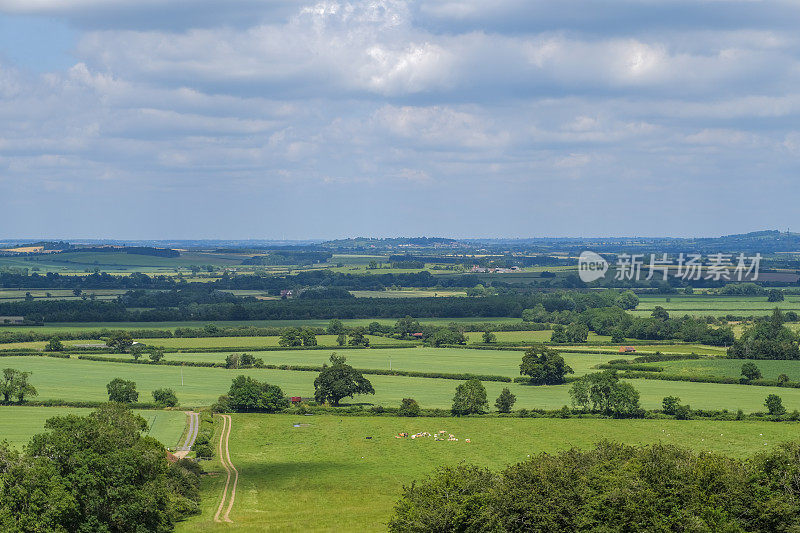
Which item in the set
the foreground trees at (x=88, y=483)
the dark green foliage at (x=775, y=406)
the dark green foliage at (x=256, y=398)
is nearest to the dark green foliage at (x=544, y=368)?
the dark green foliage at (x=775, y=406)

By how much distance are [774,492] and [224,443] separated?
4676 cm

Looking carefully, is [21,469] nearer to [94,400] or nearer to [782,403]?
[94,400]

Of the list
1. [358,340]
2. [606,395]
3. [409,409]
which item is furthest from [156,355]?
[606,395]

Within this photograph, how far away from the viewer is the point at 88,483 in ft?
173

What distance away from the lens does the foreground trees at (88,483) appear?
49.2 meters

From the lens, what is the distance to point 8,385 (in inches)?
3802

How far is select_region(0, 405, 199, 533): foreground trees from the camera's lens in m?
49.2

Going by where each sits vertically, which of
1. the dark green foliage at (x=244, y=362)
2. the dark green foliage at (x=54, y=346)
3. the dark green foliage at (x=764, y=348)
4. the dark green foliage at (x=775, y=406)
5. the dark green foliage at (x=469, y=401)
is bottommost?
the dark green foliage at (x=54, y=346)

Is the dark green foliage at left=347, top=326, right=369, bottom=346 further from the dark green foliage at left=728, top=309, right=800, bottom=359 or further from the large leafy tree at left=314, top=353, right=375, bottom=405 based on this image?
the dark green foliage at left=728, top=309, right=800, bottom=359

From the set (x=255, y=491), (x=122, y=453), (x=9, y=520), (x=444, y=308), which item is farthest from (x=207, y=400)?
(x=444, y=308)

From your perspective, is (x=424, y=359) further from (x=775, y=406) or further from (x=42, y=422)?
(x=42, y=422)

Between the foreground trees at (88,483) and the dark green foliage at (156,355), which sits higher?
the foreground trees at (88,483)

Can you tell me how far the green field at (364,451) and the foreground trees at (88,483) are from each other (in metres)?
3.65

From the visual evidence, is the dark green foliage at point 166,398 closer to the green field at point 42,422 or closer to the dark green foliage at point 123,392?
the dark green foliage at point 123,392
